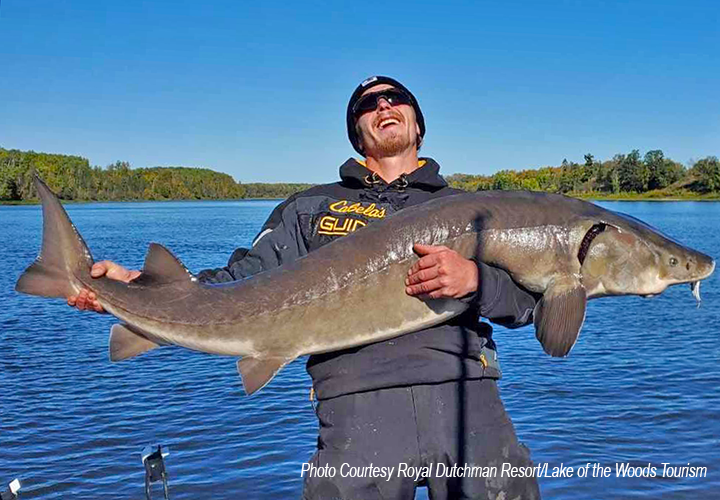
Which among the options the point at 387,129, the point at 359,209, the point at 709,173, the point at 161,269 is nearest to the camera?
the point at 161,269

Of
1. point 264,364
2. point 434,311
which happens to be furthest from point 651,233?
point 264,364

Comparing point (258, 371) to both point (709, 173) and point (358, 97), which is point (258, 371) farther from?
point (709, 173)

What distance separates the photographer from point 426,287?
11.9 feet

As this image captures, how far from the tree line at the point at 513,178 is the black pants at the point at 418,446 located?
93.6 m

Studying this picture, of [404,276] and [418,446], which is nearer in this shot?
[418,446]

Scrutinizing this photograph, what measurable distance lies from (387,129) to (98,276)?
1874 mm

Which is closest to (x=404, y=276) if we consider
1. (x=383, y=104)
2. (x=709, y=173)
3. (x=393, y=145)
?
(x=393, y=145)

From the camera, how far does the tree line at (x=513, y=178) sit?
405 ft

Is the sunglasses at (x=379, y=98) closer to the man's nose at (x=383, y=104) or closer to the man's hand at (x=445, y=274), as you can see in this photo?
the man's nose at (x=383, y=104)

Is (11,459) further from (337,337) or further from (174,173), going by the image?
(174,173)

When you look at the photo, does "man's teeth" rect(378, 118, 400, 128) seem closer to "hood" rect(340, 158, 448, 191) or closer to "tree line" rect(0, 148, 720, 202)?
"hood" rect(340, 158, 448, 191)

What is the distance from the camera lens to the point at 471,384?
3.81 meters

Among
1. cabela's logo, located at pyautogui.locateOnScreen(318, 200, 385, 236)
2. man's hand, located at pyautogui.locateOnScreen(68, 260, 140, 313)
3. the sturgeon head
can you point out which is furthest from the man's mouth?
man's hand, located at pyautogui.locateOnScreen(68, 260, 140, 313)

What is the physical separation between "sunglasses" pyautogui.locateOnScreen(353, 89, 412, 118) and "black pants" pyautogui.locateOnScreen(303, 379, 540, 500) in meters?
1.74
